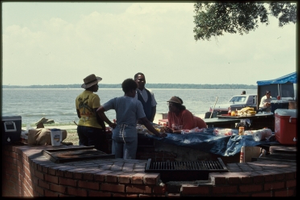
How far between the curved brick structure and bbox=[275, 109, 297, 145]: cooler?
3.26 ft

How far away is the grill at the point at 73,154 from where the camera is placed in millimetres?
4438

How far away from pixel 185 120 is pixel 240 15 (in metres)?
7.94

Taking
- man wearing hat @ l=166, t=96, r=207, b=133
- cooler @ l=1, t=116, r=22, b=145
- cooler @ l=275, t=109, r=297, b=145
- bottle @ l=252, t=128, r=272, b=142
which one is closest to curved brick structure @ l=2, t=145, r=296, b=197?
cooler @ l=275, t=109, r=297, b=145

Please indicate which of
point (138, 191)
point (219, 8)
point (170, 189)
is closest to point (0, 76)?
point (138, 191)

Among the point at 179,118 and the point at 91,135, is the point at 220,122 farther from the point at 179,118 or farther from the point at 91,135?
the point at 91,135

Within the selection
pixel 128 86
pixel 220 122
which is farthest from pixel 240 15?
pixel 128 86

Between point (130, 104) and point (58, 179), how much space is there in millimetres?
2052

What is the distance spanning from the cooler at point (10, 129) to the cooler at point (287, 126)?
3.85 metres

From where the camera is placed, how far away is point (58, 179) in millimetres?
3965

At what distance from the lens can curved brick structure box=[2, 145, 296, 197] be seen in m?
3.56

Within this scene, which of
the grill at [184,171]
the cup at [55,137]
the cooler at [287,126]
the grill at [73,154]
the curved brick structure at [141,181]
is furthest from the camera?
the cup at [55,137]

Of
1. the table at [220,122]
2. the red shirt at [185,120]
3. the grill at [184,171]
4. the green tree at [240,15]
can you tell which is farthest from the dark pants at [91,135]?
the green tree at [240,15]

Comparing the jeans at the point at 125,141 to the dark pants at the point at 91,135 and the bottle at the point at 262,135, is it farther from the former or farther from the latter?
the bottle at the point at 262,135

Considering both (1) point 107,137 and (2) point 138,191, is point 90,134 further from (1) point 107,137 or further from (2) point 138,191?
(2) point 138,191
